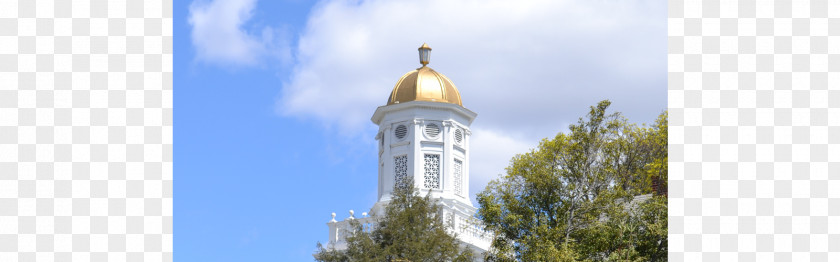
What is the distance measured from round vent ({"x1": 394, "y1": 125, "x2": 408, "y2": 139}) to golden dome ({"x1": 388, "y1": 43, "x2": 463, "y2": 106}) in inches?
40.6

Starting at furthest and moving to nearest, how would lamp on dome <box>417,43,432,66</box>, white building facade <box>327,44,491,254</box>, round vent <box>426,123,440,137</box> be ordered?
lamp on dome <box>417,43,432,66</box>
round vent <box>426,123,440,137</box>
white building facade <box>327,44,491,254</box>

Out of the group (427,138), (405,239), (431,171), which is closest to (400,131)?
(427,138)

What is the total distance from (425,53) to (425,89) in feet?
6.61

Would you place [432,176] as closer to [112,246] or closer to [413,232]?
[413,232]

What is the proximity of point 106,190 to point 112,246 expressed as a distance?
680mm

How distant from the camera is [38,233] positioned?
13289mm

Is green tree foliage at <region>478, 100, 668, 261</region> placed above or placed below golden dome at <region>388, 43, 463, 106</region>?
below

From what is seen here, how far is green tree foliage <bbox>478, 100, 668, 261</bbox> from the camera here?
84.8ft

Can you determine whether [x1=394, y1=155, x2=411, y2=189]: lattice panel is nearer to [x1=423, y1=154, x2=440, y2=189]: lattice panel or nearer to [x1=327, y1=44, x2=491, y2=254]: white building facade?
[x1=327, y1=44, x2=491, y2=254]: white building facade

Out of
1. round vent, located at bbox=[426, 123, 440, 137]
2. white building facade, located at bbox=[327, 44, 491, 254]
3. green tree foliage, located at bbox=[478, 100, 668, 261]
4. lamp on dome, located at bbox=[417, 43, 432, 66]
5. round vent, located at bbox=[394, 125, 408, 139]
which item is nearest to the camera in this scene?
green tree foliage, located at bbox=[478, 100, 668, 261]

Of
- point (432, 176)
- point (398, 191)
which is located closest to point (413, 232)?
point (398, 191)

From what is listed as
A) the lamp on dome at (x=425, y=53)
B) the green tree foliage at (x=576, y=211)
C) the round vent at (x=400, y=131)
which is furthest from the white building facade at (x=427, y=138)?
the green tree foliage at (x=576, y=211)

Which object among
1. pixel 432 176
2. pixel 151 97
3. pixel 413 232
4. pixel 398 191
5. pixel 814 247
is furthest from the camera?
pixel 432 176

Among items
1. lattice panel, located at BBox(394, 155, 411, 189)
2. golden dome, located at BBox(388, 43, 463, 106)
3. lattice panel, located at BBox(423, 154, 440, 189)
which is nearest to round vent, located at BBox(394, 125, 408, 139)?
lattice panel, located at BBox(394, 155, 411, 189)
